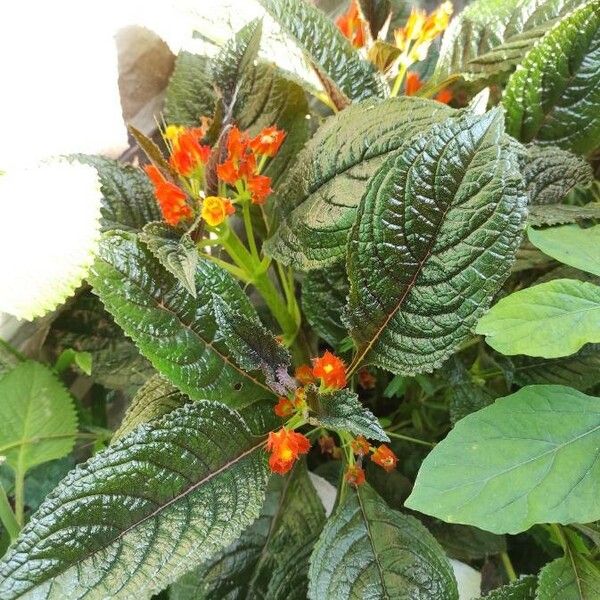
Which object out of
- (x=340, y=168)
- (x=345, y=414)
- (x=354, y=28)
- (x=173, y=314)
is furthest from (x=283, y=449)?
(x=354, y=28)

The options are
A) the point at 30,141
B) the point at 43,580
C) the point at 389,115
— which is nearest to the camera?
the point at 43,580

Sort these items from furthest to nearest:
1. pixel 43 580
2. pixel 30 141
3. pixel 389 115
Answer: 1. pixel 30 141
2. pixel 389 115
3. pixel 43 580

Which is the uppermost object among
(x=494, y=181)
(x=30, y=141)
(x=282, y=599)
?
(x=30, y=141)

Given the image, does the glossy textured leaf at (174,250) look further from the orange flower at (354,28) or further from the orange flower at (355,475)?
the orange flower at (354,28)

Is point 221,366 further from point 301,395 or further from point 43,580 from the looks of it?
point 43,580

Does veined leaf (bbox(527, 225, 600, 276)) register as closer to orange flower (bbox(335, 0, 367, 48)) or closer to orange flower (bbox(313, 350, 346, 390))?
orange flower (bbox(313, 350, 346, 390))

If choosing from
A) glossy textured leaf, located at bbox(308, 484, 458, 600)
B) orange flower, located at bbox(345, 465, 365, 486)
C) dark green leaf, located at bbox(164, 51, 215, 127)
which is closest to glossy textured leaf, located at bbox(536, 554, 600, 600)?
glossy textured leaf, located at bbox(308, 484, 458, 600)

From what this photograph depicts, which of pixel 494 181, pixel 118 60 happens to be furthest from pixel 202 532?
pixel 118 60

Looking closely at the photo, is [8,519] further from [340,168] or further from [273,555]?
[340,168]
